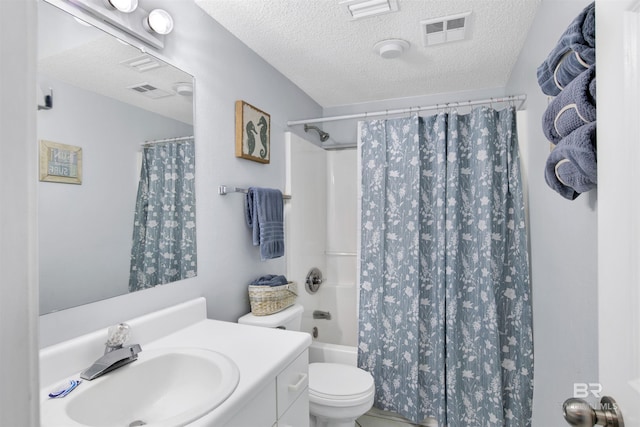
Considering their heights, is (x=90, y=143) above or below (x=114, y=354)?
above

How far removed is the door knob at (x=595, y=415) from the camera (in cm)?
55

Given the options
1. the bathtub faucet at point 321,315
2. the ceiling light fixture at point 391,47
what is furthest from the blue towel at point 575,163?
the bathtub faucet at point 321,315

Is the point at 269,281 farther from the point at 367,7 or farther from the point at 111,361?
the point at 367,7

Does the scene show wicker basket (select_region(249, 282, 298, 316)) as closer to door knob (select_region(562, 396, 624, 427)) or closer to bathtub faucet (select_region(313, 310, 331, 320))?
bathtub faucet (select_region(313, 310, 331, 320))

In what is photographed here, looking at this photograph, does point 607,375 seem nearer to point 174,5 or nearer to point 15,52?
point 15,52

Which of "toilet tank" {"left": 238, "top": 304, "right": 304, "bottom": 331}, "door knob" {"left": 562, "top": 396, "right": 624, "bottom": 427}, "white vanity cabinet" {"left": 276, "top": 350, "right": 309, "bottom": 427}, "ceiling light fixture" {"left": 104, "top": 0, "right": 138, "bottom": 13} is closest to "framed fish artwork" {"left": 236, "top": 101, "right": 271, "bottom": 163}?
"ceiling light fixture" {"left": 104, "top": 0, "right": 138, "bottom": 13}

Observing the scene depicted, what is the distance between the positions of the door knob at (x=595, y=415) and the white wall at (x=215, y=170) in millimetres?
1296

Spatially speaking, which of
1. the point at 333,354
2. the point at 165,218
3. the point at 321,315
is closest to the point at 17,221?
the point at 165,218

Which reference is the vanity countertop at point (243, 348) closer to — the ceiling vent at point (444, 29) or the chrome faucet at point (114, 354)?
the chrome faucet at point (114, 354)

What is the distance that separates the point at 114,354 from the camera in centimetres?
100

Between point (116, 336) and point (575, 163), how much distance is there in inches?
54.4

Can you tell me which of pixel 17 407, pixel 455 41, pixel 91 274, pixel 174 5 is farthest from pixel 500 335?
pixel 174 5

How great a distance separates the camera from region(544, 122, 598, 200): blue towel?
2.39ft

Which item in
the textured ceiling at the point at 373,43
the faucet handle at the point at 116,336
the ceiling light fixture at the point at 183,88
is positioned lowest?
the faucet handle at the point at 116,336
